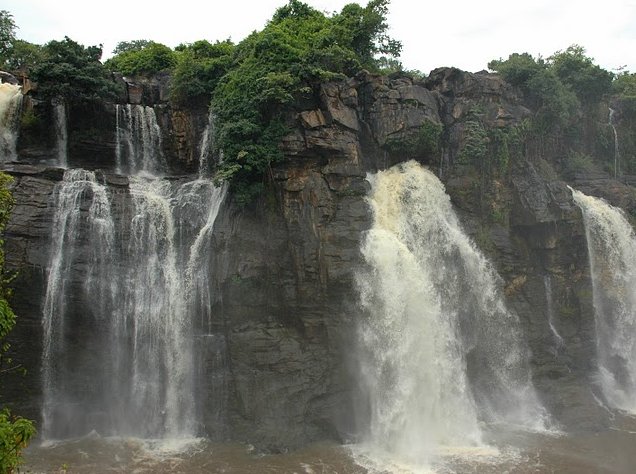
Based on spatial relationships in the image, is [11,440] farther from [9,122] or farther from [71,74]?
[9,122]

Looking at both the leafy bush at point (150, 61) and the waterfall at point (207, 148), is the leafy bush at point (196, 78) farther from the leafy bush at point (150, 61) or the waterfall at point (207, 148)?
the leafy bush at point (150, 61)

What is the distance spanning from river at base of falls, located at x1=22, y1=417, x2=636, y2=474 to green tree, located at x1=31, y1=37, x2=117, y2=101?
13649 mm

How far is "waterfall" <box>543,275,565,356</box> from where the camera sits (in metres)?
21.3

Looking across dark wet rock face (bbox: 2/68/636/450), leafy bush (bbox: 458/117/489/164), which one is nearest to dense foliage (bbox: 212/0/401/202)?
dark wet rock face (bbox: 2/68/636/450)

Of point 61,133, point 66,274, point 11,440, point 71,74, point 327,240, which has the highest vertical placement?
point 71,74

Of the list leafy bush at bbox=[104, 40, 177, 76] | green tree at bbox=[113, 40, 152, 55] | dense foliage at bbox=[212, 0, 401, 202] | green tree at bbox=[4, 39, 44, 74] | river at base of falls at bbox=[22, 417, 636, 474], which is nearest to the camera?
river at base of falls at bbox=[22, 417, 636, 474]

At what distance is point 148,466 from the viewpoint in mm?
15148

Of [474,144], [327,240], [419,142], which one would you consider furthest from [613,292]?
[327,240]

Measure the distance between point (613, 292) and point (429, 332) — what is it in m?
10.2

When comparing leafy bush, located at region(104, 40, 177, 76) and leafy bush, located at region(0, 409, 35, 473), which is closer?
leafy bush, located at region(0, 409, 35, 473)

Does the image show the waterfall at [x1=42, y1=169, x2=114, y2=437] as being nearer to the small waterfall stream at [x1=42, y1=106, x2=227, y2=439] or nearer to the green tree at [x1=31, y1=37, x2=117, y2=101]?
the small waterfall stream at [x1=42, y1=106, x2=227, y2=439]

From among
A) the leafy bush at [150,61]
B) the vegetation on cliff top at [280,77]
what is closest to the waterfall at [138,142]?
the vegetation on cliff top at [280,77]

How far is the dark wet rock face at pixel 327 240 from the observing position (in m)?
17.4

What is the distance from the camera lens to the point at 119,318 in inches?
696
